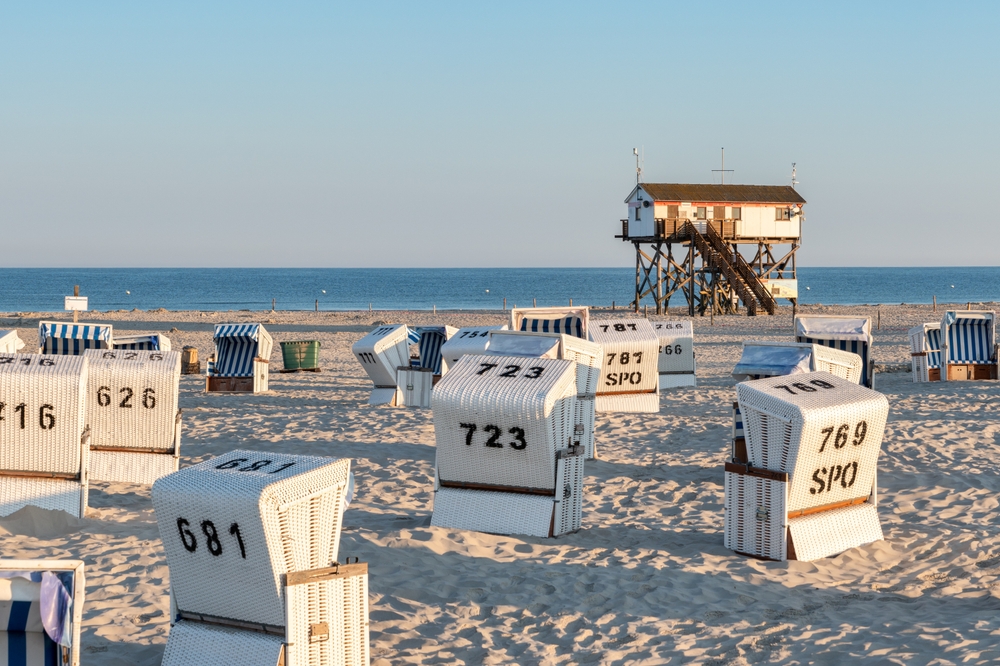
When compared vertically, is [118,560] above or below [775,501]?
below

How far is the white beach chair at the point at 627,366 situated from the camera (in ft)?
50.6

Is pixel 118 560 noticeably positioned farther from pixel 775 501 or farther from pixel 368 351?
pixel 368 351

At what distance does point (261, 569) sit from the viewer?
536cm

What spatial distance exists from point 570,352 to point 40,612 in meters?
7.75

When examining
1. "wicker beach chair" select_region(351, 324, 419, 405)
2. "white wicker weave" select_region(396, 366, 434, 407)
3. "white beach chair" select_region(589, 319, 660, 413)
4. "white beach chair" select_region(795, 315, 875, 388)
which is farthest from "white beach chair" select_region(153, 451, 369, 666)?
"white beach chair" select_region(795, 315, 875, 388)

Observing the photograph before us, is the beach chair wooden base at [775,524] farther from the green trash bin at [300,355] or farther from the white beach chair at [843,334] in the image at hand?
the green trash bin at [300,355]

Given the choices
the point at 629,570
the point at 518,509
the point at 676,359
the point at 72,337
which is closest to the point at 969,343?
the point at 676,359

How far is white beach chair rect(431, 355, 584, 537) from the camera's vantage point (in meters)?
8.48

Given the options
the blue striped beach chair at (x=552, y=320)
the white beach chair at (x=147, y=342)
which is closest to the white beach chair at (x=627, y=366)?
the blue striped beach chair at (x=552, y=320)

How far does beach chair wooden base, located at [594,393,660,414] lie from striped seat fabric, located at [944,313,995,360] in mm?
7180
